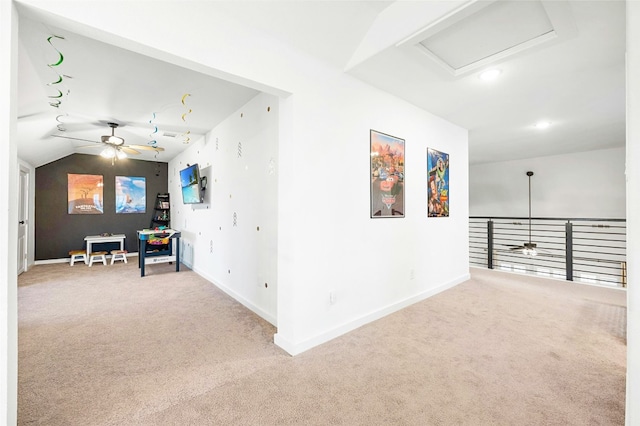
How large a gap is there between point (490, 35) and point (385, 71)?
83cm

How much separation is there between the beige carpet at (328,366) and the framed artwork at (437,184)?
1.21m

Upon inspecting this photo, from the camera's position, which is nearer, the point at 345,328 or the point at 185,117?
the point at 345,328

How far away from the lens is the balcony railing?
5.32m

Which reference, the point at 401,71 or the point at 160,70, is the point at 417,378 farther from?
the point at 160,70

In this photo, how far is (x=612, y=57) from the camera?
7.44 ft

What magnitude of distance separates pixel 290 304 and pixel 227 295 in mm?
1854

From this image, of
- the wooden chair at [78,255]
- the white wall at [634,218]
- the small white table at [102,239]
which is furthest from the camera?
the small white table at [102,239]

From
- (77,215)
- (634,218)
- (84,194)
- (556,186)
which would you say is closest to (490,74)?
(634,218)

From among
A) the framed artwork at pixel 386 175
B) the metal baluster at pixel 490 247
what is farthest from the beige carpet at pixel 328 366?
the metal baluster at pixel 490 247

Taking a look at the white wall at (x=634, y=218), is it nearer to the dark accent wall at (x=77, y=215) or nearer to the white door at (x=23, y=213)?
the white door at (x=23, y=213)

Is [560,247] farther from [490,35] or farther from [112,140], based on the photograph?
[112,140]

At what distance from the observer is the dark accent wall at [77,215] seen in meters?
5.94

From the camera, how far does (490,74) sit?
8.53ft

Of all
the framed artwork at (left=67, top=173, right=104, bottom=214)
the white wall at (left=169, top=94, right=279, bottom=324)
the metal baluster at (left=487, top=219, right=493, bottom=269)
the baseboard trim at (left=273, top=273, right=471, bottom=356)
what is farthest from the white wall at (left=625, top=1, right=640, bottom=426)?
the framed artwork at (left=67, top=173, right=104, bottom=214)
